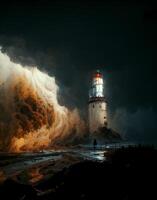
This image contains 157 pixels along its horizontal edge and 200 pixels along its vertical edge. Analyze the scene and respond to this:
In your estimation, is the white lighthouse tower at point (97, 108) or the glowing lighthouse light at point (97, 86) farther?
the glowing lighthouse light at point (97, 86)

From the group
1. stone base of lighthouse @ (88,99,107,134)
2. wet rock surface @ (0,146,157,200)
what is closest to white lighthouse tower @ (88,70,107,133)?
stone base of lighthouse @ (88,99,107,134)

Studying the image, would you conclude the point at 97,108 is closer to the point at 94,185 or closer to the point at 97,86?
the point at 97,86

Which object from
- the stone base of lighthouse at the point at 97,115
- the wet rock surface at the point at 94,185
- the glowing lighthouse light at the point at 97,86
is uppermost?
the glowing lighthouse light at the point at 97,86

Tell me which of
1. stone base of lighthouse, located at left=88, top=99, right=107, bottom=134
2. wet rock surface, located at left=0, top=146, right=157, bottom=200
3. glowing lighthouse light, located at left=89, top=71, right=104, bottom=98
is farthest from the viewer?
glowing lighthouse light, located at left=89, top=71, right=104, bottom=98

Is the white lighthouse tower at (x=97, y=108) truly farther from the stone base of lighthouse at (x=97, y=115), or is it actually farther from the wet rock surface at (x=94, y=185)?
the wet rock surface at (x=94, y=185)

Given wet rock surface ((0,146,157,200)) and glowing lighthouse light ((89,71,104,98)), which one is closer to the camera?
wet rock surface ((0,146,157,200))

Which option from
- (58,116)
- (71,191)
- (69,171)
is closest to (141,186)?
(71,191)

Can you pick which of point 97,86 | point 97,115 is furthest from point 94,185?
point 97,86

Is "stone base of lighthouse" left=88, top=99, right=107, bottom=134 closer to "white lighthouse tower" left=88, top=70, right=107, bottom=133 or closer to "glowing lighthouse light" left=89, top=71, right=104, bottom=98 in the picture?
"white lighthouse tower" left=88, top=70, right=107, bottom=133

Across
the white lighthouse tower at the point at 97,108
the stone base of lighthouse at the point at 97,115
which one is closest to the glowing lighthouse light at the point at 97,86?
the white lighthouse tower at the point at 97,108
